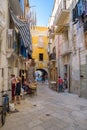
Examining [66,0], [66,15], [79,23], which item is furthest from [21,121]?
[66,0]

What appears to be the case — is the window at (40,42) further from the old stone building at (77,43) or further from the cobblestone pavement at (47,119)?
the cobblestone pavement at (47,119)

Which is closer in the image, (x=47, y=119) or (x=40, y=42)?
(x=47, y=119)

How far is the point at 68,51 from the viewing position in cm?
1942

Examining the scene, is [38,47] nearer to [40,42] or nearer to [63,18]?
[40,42]

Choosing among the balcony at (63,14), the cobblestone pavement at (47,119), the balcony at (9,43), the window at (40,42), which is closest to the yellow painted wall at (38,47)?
the window at (40,42)

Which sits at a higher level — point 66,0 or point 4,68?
point 66,0

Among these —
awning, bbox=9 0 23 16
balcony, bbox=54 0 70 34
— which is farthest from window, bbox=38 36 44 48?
awning, bbox=9 0 23 16

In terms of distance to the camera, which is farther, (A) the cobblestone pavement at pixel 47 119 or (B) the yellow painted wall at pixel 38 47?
(B) the yellow painted wall at pixel 38 47

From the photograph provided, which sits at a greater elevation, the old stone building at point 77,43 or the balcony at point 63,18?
the balcony at point 63,18

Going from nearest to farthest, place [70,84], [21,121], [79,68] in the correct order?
[21,121]
[79,68]
[70,84]

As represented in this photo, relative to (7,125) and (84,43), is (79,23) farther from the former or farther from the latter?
(7,125)

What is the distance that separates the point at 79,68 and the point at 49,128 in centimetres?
926

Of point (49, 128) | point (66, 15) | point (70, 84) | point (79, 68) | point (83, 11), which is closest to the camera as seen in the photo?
point (49, 128)

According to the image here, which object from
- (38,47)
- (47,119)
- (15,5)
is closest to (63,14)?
(15,5)
